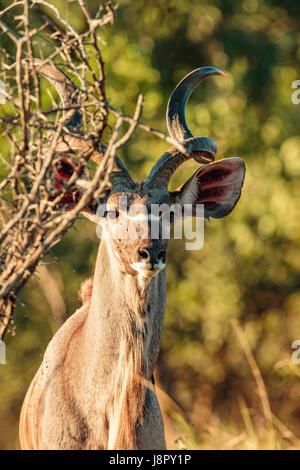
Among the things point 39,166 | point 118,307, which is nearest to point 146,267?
point 118,307

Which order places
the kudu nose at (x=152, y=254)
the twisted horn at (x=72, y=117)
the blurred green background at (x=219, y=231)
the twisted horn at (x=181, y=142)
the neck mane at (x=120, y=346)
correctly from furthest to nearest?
the blurred green background at (x=219, y=231)
the twisted horn at (x=181, y=142)
the neck mane at (x=120, y=346)
the twisted horn at (x=72, y=117)
the kudu nose at (x=152, y=254)

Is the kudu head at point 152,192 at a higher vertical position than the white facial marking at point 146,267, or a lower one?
higher

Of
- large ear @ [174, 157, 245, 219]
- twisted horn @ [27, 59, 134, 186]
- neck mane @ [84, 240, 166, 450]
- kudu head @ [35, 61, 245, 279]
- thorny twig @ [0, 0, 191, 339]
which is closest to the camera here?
thorny twig @ [0, 0, 191, 339]

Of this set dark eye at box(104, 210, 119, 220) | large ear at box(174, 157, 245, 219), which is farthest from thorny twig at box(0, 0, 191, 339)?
large ear at box(174, 157, 245, 219)

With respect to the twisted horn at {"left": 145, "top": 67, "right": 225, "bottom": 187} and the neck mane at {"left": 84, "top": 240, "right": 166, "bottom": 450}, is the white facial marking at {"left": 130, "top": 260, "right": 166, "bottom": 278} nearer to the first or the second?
the neck mane at {"left": 84, "top": 240, "right": 166, "bottom": 450}

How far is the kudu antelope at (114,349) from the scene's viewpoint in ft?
15.6

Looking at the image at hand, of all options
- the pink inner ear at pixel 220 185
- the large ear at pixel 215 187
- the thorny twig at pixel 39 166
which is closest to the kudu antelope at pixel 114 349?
the large ear at pixel 215 187

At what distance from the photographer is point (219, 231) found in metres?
10.8

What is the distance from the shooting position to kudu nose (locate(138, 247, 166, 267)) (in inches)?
176

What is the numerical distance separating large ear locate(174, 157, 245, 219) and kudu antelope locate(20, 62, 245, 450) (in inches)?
6.5

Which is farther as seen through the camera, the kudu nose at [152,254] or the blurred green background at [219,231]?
the blurred green background at [219,231]

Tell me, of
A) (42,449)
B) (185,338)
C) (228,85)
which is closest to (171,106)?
(42,449)

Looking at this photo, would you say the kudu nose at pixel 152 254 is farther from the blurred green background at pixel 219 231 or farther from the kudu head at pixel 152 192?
the blurred green background at pixel 219 231

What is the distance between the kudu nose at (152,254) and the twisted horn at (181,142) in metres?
0.73
